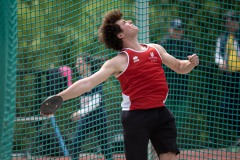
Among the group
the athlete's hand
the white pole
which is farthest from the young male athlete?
the white pole

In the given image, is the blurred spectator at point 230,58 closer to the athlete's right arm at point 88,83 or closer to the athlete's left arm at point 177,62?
the athlete's left arm at point 177,62

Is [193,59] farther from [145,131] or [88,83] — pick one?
[88,83]

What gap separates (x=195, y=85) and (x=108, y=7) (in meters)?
1.68

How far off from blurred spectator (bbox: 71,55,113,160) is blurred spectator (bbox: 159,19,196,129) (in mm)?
878

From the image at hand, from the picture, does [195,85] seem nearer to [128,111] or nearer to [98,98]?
[98,98]

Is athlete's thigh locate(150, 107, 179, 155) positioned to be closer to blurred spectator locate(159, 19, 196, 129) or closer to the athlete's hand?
the athlete's hand

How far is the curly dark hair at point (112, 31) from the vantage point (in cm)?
495

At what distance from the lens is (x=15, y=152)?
6.58 metres

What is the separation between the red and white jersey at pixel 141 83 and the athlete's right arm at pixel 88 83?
0.13 metres

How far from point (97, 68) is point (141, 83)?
5.73 feet

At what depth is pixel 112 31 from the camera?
4953 millimetres

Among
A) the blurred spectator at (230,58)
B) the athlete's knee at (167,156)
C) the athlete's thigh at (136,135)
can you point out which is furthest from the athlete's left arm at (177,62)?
the blurred spectator at (230,58)

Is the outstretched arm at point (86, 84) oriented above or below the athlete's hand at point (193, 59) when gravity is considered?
below

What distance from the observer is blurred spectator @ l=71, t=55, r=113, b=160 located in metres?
6.34
